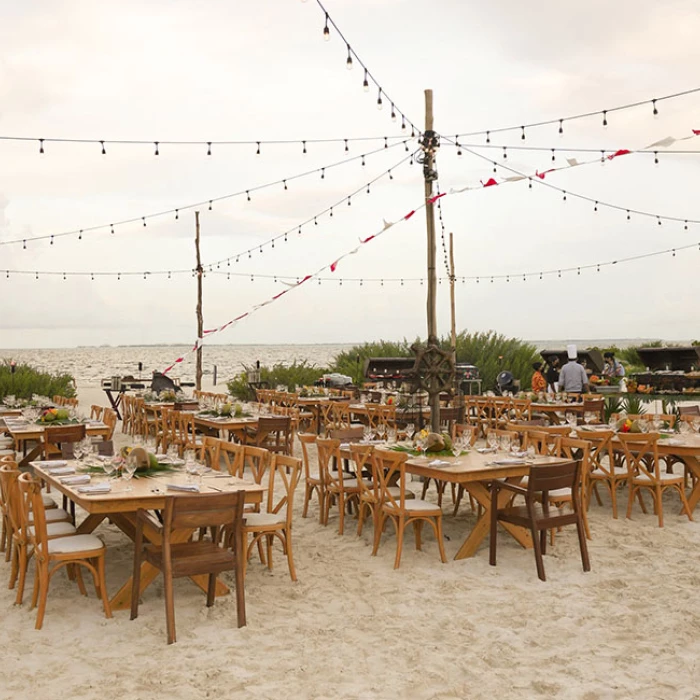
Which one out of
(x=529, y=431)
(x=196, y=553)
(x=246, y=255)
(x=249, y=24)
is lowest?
(x=196, y=553)

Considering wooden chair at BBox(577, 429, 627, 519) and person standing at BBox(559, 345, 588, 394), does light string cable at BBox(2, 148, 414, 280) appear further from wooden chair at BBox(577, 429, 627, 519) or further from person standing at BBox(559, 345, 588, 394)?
person standing at BBox(559, 345, 588, 394)

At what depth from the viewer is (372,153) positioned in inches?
403

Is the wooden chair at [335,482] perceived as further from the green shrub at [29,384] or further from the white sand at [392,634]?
the green shrub at [29,384]

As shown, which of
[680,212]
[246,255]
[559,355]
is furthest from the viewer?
[559,355]

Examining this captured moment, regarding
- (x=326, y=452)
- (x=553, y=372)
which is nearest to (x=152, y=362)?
(x=553, y=372)

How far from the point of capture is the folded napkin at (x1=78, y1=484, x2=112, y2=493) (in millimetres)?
4848

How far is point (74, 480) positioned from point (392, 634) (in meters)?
2.37

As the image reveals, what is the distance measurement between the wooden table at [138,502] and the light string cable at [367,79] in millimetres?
3933

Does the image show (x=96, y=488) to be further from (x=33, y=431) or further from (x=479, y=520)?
(x=33, y=431)

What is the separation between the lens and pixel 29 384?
16797 millimetres

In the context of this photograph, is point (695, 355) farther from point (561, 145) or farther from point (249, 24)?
point (249, 24)

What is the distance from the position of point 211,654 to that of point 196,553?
724 millimetres

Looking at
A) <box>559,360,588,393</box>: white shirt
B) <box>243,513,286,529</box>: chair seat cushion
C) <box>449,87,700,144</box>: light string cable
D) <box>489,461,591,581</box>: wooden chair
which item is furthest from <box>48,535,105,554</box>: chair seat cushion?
<box>559,360,588,393</box>: white shirt

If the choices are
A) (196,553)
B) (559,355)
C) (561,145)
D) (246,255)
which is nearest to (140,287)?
(246,255)
